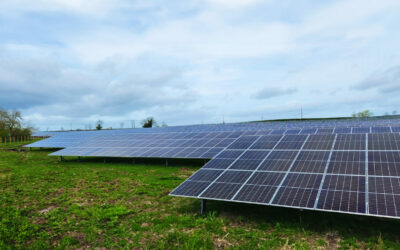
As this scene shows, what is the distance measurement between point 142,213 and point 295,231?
6.61 metres

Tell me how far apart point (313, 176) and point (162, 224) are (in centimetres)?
651

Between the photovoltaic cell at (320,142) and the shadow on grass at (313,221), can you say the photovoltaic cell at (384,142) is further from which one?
the shadow on grass at (313,221)

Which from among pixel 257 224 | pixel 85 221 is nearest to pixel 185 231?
pixel 257 224

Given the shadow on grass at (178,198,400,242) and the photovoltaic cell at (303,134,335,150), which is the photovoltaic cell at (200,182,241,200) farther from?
the photovoltaic cell at (303,134,335,150)

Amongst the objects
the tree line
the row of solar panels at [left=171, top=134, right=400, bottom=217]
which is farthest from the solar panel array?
the tree line

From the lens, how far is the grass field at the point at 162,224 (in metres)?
8.05

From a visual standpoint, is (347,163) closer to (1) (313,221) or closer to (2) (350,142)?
(2) (350,142)

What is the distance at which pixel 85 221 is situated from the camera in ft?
34.1

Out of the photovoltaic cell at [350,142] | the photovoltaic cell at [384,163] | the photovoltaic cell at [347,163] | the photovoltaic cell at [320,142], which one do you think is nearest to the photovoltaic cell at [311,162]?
the photovoltaic cell at [347,163]

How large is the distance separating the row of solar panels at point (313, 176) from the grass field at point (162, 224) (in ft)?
3.45

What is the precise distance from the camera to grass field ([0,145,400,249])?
26.4ft

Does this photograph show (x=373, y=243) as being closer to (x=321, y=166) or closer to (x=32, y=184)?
(x=321, y=166)

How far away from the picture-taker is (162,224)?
9711 millimetres

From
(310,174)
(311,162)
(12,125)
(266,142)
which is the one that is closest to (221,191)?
(310,174)
